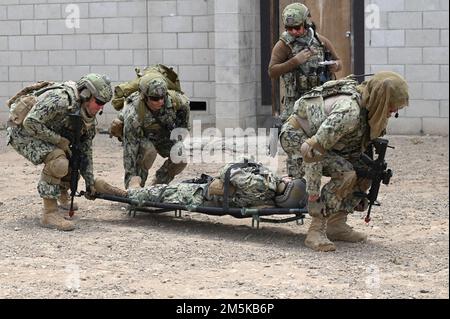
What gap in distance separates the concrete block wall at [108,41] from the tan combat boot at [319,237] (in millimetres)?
6290

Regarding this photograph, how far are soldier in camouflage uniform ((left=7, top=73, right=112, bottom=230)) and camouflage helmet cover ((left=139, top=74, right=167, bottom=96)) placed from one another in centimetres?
37

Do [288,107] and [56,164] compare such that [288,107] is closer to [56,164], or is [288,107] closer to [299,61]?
[299,61]

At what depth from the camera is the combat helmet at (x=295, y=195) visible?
267 inches

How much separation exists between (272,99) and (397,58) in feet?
5.62

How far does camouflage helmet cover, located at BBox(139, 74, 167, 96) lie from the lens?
7414 mm

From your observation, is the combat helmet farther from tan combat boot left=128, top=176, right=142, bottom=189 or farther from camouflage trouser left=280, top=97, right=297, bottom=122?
camouflage trouser left=280, top=97, right=297, bottom=122

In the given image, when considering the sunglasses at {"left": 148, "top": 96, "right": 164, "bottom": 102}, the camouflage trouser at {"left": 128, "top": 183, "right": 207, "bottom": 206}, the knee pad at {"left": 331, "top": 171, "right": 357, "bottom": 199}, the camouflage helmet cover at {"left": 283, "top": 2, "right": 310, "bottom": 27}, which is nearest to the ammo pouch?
the sunglasses at {"left": 148, "top": 96, "right": 164, "bottom": 102}

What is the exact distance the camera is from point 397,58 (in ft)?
38.9

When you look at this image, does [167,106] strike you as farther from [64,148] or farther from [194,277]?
[194,277]

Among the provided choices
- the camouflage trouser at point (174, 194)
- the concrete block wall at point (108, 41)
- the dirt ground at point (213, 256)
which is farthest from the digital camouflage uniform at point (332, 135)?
the concrete block wall at point (108, 41)

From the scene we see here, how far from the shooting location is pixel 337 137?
6207mm

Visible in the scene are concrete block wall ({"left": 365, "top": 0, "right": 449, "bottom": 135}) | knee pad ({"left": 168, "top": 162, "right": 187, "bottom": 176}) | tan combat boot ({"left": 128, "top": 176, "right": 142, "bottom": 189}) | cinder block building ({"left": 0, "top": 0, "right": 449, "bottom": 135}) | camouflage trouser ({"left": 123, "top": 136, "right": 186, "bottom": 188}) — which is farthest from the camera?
cinder block building ({"left": 0, "top": 0, "right": 449, "bottom": 135})

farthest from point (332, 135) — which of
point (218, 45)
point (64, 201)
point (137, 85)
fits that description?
point (218, 45)
